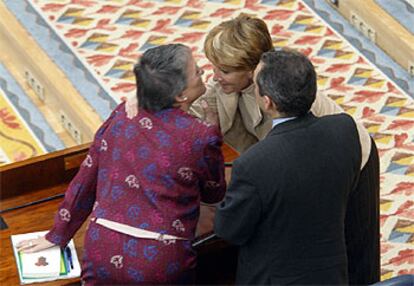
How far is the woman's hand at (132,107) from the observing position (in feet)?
12.7

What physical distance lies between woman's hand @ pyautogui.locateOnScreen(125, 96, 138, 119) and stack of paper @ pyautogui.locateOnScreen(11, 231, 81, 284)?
65 centimetres

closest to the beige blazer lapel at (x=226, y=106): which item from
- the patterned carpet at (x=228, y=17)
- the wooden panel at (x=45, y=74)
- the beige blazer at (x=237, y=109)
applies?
the beige blazer at (x=237, y=109)

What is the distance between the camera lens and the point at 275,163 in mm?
3590

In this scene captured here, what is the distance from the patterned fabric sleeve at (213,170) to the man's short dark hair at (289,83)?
260 mm

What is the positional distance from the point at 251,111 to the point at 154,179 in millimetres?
680

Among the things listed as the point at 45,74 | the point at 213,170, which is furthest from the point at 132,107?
the point at 45,74

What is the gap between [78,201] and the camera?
13.5 feet

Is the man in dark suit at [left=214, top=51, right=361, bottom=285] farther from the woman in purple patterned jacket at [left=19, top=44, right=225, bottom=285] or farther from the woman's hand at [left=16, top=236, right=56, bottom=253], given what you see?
the woman's hand at [left=16, top=236, right=56, bottom=253]

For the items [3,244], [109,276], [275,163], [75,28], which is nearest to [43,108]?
[75,28]

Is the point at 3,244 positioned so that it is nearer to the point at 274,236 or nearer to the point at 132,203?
the point at 132,203

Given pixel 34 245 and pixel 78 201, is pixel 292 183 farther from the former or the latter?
pixel 34 245

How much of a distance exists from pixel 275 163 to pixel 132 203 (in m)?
0.56

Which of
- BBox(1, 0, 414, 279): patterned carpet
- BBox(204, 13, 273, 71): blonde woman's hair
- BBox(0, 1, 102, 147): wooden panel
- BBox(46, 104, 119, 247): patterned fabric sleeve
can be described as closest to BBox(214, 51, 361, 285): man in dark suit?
BBox(204, 13, 273, 71): blonde woman's hair

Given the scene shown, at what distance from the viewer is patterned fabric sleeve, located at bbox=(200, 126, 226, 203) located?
384 cm
